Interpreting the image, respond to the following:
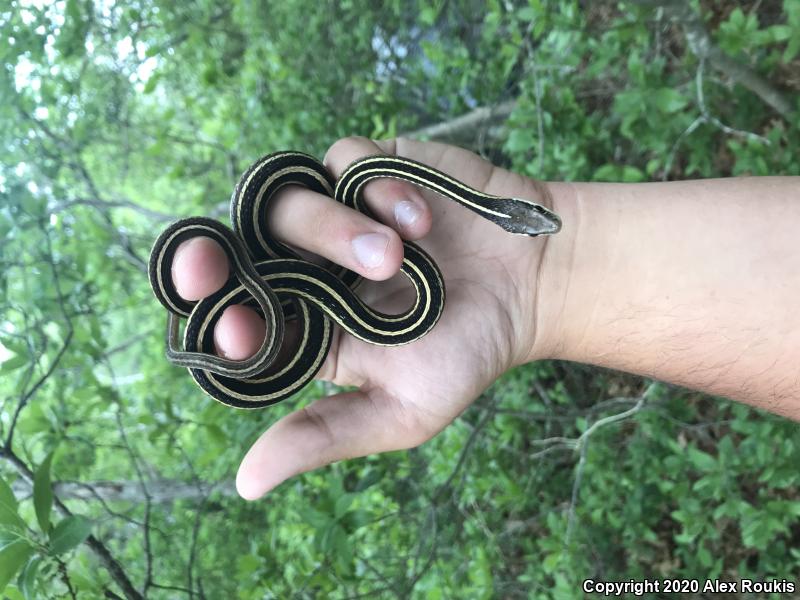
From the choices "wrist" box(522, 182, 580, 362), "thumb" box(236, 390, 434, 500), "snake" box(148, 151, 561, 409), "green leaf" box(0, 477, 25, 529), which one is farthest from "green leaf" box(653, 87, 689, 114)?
"green leaf" box(0, 477, 25, 529)

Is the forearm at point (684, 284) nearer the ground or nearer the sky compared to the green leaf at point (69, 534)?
nearer the sky

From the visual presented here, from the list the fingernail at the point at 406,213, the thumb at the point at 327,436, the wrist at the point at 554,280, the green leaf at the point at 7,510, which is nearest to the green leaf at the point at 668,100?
the wrist at the point at 554,280

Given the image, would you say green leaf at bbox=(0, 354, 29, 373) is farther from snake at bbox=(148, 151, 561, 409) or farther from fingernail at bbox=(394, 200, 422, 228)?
fingernail at bbox=(394, 200, 422, 228)

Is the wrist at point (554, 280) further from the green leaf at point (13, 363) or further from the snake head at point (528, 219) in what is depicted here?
the green leaf at point (13, 363)

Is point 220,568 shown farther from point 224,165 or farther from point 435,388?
point 224,165

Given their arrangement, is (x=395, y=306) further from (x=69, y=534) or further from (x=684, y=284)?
(x=69, y=534)

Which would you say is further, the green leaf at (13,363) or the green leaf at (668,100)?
the green leaf at (668,100)

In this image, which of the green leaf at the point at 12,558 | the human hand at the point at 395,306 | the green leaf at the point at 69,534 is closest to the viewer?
the green leaf at the point at 12,558
